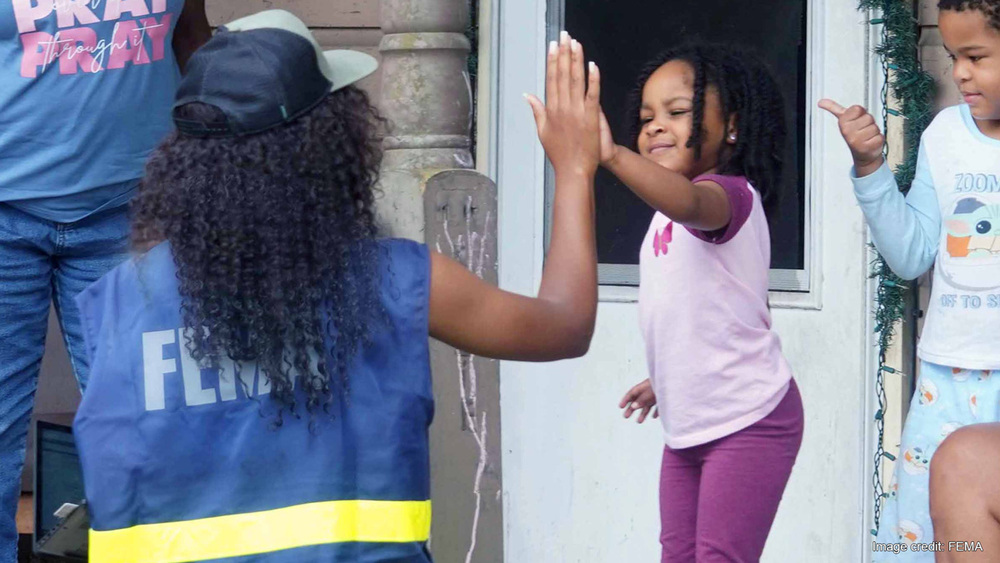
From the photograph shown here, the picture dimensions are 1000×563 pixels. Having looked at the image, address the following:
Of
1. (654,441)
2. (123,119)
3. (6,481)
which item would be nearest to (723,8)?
(654,441)

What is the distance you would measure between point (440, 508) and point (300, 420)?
1.64 m

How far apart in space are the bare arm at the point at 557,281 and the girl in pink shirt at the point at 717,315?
62 cm

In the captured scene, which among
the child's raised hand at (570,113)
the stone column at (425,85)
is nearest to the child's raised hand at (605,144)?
the child's raised hand at (570,113)

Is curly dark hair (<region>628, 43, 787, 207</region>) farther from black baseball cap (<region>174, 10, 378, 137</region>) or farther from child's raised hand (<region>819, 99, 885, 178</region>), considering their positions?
black baseball cap (<region>174, 10, 378, 137</region>)

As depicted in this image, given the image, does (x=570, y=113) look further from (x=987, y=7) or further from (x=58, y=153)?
(x=58, y=153)

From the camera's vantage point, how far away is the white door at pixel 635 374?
3.55m

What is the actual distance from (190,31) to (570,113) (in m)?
1.33

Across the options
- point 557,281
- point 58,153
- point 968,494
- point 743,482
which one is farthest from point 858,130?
point 58,153

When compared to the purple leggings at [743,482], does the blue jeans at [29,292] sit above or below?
above

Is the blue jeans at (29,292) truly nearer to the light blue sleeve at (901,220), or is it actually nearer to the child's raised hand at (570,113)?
the child's raised hand at (570,113)

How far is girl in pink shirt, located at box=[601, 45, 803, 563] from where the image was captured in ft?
8.68

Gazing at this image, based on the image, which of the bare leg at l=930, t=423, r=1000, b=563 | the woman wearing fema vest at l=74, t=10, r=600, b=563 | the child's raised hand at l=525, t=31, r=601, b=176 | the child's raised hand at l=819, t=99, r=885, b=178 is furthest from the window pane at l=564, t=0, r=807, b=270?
the woman wearing fema vest at l=74, t=10, r=600, b=563

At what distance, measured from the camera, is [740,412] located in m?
2.68

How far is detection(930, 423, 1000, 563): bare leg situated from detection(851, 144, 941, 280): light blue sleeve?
2.32 feet
